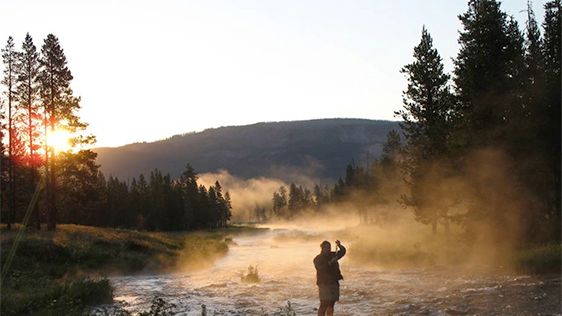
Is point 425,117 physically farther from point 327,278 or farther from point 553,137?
point 327,278

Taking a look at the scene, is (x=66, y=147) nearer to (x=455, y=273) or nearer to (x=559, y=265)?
(x=455, y=273)

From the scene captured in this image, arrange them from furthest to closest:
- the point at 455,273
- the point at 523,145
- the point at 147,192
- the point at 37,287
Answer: the point at 147,192 → the point at 523,145 → the point at 455,273 → the point at 37,287

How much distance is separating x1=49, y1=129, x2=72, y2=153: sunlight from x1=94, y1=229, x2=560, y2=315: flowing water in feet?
61.2

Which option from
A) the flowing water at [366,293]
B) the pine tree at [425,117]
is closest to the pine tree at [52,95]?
Result: the flowing water at [366,293]

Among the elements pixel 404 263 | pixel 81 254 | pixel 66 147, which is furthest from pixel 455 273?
pixel 66 147

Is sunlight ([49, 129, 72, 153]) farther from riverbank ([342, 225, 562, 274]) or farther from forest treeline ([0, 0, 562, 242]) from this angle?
riverbank ([342, 225, 562, 274])

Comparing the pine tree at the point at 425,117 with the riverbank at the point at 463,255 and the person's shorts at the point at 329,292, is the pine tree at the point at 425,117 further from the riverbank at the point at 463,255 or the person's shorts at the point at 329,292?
the person's shorts at the point at 329,292

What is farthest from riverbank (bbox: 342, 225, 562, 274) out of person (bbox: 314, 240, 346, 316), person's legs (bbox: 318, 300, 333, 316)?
person's legs (bbox: 318, 300, 333, 316)

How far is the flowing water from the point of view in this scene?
667 inches

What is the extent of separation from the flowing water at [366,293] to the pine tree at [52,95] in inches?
656

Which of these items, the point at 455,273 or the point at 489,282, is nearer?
the point at 489,282

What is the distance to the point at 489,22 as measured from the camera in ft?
96.1

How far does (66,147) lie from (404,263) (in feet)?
103

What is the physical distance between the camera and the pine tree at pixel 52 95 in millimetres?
42531
